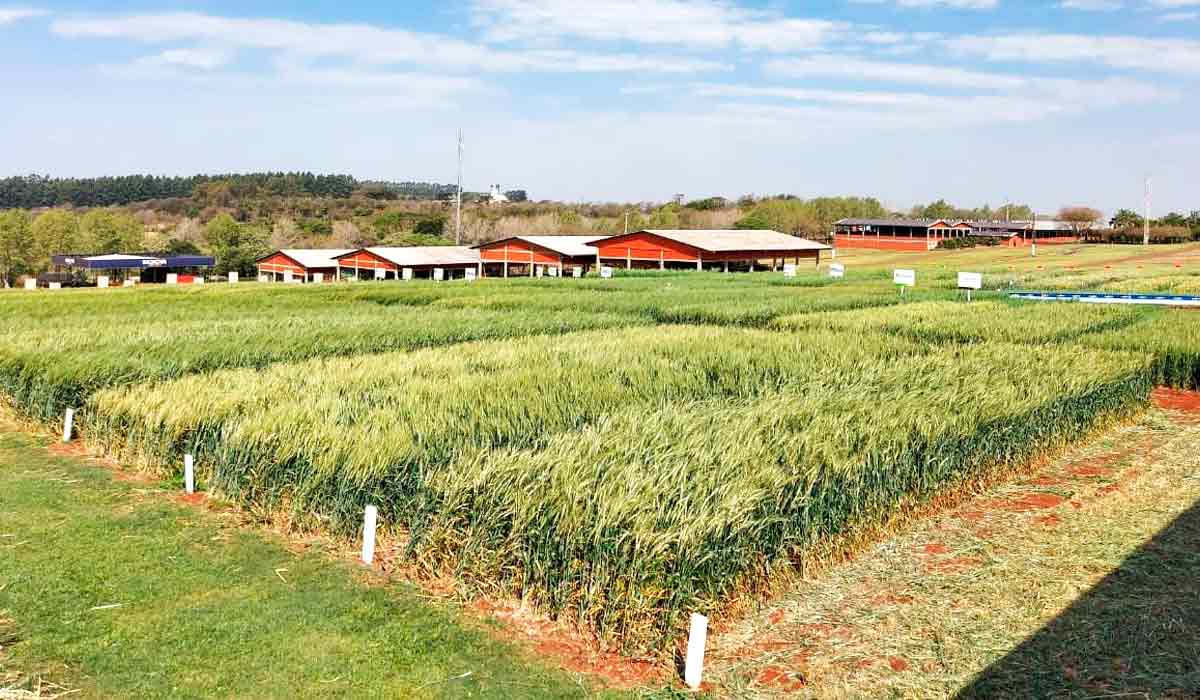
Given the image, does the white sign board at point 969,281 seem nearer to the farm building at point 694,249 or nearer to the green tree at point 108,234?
the farm building at point 694,249

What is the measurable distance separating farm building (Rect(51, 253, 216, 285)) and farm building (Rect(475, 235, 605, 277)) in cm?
2035

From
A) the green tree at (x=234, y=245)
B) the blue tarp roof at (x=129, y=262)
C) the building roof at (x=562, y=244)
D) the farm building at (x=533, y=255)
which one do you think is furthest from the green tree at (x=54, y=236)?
the building roof at (x=562, y=244)

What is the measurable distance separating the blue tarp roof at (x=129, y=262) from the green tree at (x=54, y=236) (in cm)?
804

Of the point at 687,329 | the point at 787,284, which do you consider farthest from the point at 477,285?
the point at 687,329

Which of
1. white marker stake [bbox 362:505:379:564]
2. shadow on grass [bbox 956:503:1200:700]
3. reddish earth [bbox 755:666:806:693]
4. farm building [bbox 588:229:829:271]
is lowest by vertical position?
reddish earth [bbox 755:666:806:693]

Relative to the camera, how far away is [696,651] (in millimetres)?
7020

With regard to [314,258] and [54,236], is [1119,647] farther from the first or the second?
[54,236]

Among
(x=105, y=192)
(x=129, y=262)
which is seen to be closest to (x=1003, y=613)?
(x=129, y=262)

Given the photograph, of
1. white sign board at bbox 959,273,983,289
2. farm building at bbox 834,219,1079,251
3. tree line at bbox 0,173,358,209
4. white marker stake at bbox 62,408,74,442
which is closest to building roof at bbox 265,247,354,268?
white sign board at bbox 959,273,983,289

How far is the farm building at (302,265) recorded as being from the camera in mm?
66875

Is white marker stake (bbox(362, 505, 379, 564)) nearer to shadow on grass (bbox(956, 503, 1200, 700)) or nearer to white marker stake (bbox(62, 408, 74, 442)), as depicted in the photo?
shadow on grass (bbox(956, 503, 1200, 700))

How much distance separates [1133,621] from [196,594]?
27.4 feet

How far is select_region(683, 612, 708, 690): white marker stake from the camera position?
7012 mm

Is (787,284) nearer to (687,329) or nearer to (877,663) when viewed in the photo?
(687,329)
